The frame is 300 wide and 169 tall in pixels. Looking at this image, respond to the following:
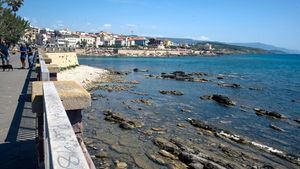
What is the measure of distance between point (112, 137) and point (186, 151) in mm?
3686

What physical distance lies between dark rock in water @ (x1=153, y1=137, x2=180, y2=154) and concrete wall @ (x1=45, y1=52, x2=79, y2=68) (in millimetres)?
28798

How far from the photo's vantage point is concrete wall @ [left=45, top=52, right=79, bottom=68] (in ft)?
134

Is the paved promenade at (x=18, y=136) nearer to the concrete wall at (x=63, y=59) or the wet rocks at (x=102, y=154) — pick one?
the wet rocks at (x=102, y=154)

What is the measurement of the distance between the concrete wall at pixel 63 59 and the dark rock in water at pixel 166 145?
94.5 feet

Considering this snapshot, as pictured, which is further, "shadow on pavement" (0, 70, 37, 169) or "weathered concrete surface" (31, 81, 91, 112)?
"shadow on pavement" (0, 70, 37, 169)

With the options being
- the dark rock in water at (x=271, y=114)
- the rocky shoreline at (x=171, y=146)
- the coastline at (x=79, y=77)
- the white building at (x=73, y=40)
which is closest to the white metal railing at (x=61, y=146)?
the rocky shoreline at (x=171, y=146)

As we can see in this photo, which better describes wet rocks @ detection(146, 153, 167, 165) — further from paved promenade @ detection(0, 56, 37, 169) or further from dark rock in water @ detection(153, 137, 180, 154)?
paved promenade @ detection(0, 56, 37, 169)

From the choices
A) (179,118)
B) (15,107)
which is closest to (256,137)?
(179,118)

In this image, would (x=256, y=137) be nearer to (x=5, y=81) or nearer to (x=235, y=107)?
(x=235, y=107)

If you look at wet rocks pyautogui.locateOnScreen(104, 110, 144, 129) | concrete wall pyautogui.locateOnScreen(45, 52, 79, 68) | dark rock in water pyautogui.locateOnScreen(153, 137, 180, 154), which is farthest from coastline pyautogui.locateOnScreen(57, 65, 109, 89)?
dark rock in water pyautogui.locateOnScreen(153, 137, 180, 154)

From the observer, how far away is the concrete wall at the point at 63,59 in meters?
40.7

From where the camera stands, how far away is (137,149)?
12.3 metres

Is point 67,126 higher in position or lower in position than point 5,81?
higher

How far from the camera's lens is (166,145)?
1298cm
